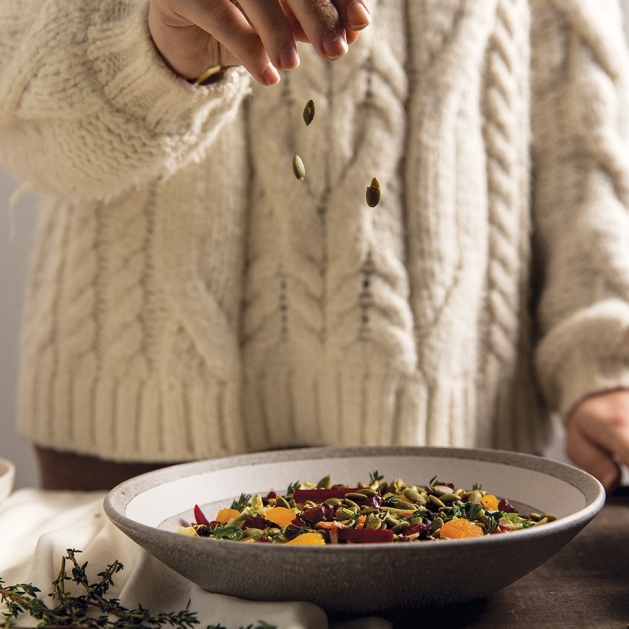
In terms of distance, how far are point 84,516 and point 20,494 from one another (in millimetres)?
152

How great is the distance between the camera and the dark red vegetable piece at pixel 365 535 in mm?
527

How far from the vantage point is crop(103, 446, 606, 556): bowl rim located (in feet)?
1.52

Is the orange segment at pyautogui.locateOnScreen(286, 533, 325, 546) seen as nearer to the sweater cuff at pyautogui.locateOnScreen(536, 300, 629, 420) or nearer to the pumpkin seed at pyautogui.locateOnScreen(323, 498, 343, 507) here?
the pumpkin seed at pyautogui.locateOnScreen(323, 498, 343, 507)

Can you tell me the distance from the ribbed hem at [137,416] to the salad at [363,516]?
0.49m

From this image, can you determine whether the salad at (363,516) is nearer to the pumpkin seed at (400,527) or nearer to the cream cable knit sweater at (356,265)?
the pumpkin seed at (400,527)

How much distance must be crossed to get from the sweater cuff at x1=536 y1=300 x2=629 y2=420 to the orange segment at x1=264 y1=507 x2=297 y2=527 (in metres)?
0.69

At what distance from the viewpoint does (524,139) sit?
4.15ft

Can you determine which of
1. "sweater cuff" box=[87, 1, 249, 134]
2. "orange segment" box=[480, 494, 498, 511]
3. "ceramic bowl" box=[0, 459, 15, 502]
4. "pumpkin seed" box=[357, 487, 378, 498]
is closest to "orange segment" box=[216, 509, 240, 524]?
"pumpkin seed" box=[357, 487, 378, 498]

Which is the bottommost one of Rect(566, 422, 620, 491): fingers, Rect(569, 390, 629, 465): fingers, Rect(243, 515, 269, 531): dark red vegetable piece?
Rect(566, 422, 620, 491): fingers

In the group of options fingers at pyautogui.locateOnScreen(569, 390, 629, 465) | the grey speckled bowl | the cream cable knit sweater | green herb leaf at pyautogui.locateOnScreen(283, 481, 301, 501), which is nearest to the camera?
the grey speckled bowl

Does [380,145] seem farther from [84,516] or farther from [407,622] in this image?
[407,622]

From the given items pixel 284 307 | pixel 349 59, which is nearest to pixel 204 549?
pixel 284 307

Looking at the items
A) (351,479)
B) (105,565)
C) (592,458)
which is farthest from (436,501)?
(592,458)

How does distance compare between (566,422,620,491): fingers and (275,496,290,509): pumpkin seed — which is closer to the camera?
(275,496,290,509): pumpkin seed
